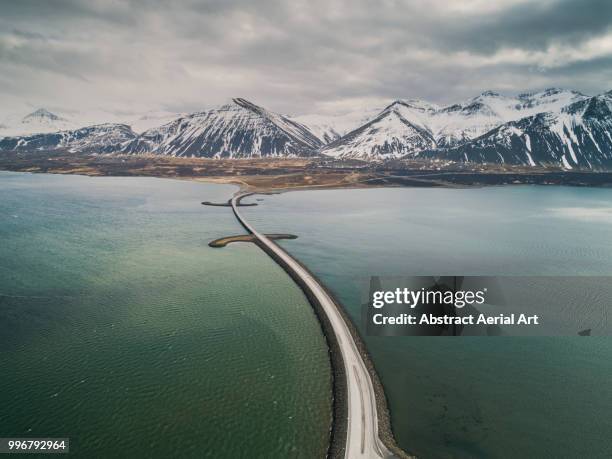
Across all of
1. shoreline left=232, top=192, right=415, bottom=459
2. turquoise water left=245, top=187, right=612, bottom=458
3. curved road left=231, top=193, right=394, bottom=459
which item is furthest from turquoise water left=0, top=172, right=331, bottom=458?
turquoise water left=245, top=187, right=612, bottom=458

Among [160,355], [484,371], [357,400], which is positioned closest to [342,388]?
[357,400]

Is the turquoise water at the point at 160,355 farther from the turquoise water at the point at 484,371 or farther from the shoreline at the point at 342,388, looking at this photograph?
the turquoise water at the point at 484,371

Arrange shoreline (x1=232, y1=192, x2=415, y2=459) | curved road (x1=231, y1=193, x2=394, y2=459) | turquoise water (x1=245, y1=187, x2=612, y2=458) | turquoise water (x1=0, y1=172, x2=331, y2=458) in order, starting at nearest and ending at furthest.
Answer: curved road (x1=231, y1=193, x2=394, y2=459)
shoreline (x1=232, y1=192, x2=415, y2=459)
turquoise water (x1=0, y1=172, x2=331, y2=458)
turquoise water (x1=245, y1=187, x2=612, y2=458)

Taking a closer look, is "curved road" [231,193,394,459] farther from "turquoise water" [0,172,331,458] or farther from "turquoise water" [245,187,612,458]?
"turquoise water" [0,172,331,458]

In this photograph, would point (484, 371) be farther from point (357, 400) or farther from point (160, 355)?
point (160, 355)

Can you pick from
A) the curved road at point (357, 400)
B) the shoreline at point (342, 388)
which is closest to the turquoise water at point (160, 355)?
the shoreline at point (342, 388)

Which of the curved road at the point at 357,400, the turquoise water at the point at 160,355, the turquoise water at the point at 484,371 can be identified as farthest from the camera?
the turquoise water at the point at 484,371
